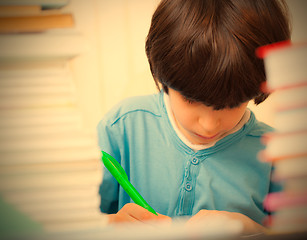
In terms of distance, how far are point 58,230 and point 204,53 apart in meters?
0.29

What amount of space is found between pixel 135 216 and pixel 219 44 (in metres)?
0.29

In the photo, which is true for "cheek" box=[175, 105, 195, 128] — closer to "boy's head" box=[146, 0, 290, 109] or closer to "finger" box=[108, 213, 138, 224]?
"boy's head" box=[146, 0, 290, 109]

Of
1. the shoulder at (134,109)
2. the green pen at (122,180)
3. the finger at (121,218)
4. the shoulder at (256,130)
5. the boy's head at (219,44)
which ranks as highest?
the boy's head at (219,44)

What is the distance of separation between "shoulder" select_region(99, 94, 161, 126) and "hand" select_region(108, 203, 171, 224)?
0.61 ft

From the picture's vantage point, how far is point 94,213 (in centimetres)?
25

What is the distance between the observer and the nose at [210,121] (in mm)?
470

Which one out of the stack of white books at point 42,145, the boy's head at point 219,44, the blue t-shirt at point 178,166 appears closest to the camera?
the stack of white books at point 42,145

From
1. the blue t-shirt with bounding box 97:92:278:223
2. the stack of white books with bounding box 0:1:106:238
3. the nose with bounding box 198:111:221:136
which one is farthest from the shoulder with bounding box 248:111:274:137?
the stack of white books with bounding box 0:1:106:238

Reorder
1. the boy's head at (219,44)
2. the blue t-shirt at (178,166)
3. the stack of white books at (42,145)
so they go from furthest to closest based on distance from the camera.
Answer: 1. the blue t-shirt at (178,166)
2. the boy's head at (219,44)
3. the stack of white books at (42,145)

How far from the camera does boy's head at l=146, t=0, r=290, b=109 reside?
1.38 ft

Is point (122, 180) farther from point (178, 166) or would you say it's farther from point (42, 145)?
point (42, 145)

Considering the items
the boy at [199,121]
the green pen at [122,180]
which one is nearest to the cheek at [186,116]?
the boy at [199,121]

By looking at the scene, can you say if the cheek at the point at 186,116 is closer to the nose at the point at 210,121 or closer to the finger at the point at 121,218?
the nose at the point at 210,121

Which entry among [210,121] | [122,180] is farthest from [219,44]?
[122,180]
